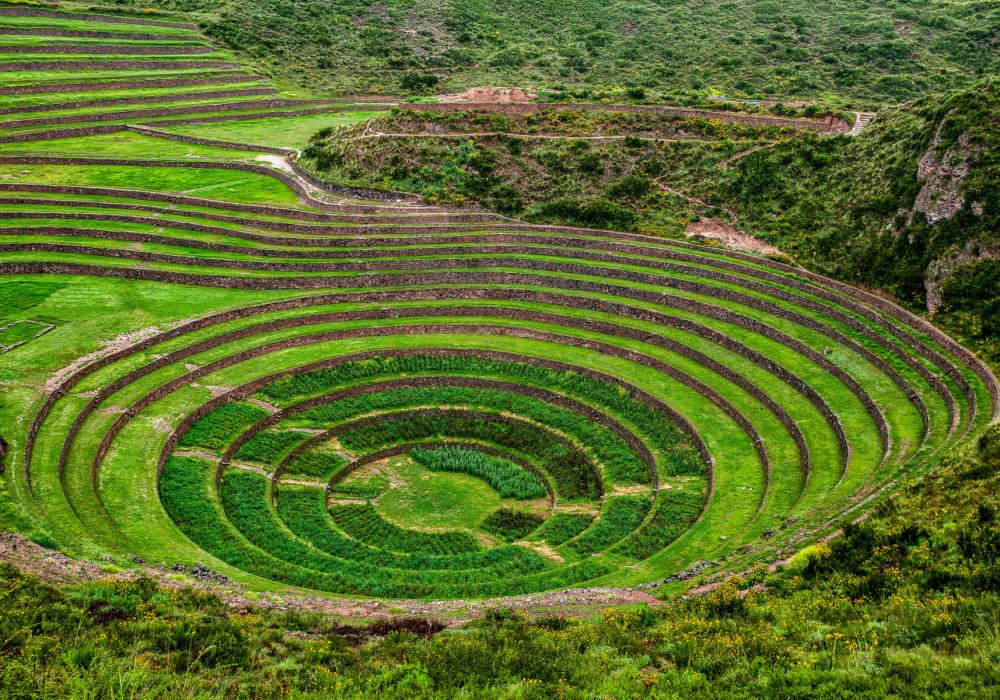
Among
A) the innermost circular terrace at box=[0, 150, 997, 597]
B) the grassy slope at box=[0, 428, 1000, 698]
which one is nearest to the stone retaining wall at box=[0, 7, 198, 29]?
the innermost circular terrace at box=[0, 150, 997, 597]

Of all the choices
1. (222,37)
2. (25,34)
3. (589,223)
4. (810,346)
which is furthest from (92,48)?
(810,346)

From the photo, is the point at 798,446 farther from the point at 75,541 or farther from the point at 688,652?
the point at 75,541

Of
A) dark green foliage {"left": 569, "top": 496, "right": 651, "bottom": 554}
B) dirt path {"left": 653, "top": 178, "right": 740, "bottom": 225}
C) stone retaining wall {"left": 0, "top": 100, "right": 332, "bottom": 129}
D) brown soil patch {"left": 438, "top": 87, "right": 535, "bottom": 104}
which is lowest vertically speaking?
dark green foliage {"left": 569, "top": 496, "right": 651, "bottom": 554}

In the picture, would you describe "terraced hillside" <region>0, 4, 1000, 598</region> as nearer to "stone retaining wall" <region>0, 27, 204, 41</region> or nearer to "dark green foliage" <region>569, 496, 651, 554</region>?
"dark green foliage" <region>569, 496, 651, 554</region>

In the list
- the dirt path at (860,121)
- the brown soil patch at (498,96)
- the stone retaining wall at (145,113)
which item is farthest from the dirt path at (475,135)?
the stone retaining wall at (145,113)

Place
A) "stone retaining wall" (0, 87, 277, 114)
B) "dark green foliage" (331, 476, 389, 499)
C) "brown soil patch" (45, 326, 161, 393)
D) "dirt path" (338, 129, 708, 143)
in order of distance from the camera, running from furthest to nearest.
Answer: "stone retaining wall" (0, 87, 277, 114), "dirt path" (338, 129, 708, 143), "brown soil patch" (45, 326, 161, 393), "dark green foliage" (331, 476, 389, 499)

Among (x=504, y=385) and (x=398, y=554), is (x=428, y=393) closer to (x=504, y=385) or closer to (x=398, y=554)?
(x=504, y=385)

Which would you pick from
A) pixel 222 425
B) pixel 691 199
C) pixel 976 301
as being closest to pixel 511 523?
pixel 222 425
